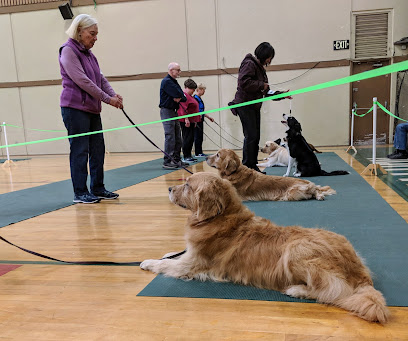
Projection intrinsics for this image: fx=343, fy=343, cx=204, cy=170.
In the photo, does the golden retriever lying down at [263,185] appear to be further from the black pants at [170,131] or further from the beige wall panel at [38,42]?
the beige wall panel at [38,42]

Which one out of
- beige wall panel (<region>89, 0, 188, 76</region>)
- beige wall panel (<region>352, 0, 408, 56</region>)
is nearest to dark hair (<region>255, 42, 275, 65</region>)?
beige wall panel (<region>89, 0, 188, 76</region>)

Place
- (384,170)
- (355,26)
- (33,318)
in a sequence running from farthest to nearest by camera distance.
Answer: (355,26), (384,170), (33,318)

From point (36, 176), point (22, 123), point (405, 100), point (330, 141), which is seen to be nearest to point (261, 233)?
point (36, 176)

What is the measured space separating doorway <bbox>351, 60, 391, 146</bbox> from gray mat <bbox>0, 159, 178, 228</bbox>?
7317 mm

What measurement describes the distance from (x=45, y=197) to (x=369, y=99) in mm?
10210

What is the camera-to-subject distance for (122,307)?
187 cm

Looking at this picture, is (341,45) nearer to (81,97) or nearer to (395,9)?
(395,9)

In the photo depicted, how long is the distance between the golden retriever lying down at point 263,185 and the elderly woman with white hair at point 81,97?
1.61 meters

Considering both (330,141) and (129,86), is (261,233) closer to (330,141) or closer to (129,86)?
(330,141)

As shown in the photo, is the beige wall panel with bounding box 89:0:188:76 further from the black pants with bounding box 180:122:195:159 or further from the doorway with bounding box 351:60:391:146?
the doorway with bounding box 351:60:391:146

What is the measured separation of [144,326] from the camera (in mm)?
1668

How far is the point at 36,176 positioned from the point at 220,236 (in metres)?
6.58

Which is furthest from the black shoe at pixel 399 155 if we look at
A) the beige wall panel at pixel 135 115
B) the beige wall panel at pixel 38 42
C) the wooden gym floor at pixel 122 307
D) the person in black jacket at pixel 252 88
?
the beige wall panel at pixel 38 42

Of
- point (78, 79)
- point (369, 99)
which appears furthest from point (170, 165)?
point (369, 99)
